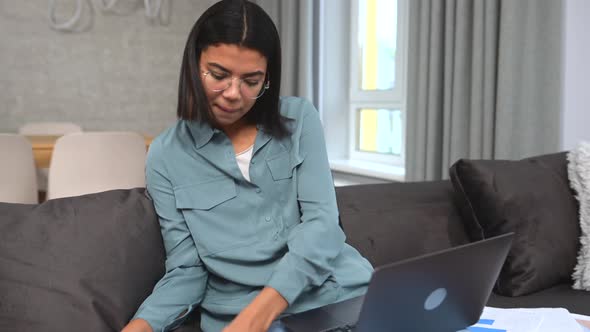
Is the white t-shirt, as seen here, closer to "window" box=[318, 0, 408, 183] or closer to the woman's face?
the woman's face

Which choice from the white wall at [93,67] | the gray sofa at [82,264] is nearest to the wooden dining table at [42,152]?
the white wall at [93,67]

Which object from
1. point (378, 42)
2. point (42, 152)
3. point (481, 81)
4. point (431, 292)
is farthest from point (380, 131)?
point (431, 292)

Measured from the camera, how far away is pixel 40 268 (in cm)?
110

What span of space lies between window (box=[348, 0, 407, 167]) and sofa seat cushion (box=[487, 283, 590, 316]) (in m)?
1.71

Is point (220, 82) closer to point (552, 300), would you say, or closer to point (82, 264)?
point (82, 264)

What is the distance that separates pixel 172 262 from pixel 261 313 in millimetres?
263

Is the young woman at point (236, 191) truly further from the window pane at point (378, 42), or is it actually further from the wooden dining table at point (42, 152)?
the window pane at point (378, 42)

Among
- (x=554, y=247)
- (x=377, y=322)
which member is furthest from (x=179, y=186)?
(x=554, y=247)

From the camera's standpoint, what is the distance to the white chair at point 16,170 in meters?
2.53

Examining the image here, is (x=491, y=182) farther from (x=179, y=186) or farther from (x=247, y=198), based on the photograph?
(x=179, y=186)

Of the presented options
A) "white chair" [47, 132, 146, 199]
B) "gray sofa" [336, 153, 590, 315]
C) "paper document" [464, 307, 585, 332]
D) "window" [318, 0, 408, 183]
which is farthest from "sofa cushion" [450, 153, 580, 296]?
"white chair" [47, 132, 146, 199]

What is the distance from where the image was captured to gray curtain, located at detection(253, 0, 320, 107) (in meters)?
3.67

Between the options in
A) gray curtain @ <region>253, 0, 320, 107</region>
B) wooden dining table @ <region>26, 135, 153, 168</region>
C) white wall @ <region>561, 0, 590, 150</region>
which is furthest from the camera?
gray curtain @ <region>253, 0, 320, 107</region>

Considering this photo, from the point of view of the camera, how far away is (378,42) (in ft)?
11.5
